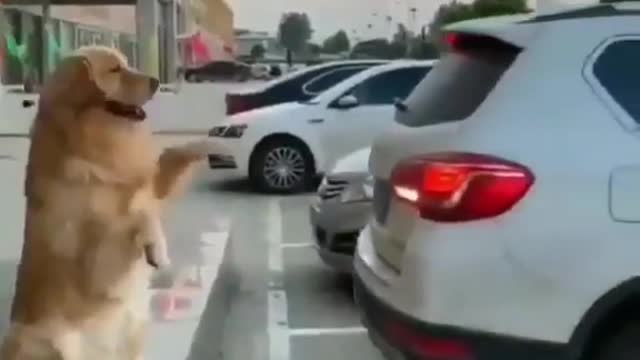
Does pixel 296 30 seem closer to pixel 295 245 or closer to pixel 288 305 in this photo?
pixel 295 245

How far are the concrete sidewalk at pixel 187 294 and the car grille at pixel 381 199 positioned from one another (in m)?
1.13

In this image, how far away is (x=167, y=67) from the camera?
1984 inches

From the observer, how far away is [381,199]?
546 cm

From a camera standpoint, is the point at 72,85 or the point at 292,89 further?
the point at 292,89

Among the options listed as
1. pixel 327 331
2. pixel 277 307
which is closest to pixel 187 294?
pixel 327 331

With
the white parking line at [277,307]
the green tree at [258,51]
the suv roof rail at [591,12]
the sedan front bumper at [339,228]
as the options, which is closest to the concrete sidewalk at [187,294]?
the white parking line at [277,307]

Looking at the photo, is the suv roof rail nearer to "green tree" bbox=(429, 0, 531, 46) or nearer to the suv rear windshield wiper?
the suv rear windshield wiper

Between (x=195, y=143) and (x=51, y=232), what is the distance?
0.63m

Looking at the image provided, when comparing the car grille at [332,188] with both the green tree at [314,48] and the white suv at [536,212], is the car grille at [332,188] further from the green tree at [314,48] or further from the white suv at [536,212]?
the green tree at [314,48]

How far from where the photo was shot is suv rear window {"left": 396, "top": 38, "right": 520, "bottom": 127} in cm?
500

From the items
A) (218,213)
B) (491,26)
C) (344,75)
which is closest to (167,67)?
(344,75)

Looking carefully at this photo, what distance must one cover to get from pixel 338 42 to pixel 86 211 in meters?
62.4

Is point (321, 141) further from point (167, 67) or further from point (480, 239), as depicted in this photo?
point (167, 67)

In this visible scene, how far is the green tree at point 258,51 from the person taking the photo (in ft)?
247
